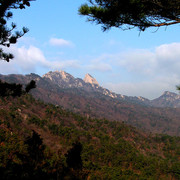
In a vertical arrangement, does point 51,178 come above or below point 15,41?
below

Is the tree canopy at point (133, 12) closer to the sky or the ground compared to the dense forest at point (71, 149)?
closer to the sky

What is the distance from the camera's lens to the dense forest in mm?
10375

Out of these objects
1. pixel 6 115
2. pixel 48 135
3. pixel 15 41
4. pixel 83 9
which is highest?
pixel 83 9

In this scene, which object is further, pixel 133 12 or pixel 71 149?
pixel 71 149

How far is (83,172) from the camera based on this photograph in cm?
1069

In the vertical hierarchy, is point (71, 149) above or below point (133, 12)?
below

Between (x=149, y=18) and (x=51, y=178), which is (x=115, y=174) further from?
(x=149, y=18)

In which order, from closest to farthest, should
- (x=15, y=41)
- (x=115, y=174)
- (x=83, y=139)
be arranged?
(x=15, y=41) < (x=115, y=174) < (x=83, y=139)

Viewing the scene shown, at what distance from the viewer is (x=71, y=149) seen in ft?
40.6

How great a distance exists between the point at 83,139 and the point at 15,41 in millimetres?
80720

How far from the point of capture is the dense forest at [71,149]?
10375 mm

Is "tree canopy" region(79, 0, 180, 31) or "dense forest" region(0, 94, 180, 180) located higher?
"tree canopy" region(79, 0, 180, 31)

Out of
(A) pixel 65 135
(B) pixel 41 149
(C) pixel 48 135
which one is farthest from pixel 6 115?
(B) pixel 41 149

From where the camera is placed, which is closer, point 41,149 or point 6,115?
point 41,149
